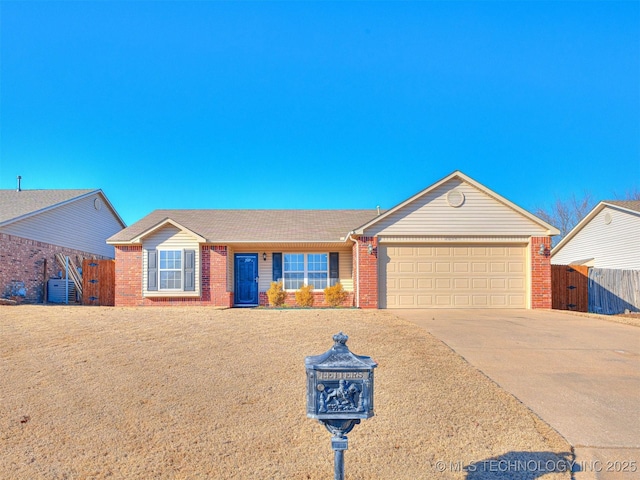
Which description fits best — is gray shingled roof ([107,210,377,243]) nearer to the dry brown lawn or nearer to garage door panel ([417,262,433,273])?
garage door panel ([417,262,433,273])

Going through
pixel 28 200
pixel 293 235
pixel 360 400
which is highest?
pixel 28 200

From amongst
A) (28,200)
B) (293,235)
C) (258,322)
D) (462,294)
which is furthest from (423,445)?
(28,200)

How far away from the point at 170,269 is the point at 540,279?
12823mm

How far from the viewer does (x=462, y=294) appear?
15172 mm

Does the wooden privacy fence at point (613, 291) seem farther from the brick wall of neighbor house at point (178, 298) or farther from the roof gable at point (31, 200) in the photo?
the roof gable at point (31, 200)

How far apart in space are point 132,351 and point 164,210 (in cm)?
1526

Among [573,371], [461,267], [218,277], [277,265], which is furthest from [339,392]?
[277,265]

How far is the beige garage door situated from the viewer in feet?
49.7

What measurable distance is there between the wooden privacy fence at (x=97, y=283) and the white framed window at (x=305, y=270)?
6847 mm

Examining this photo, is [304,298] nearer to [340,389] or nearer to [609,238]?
[340,389]

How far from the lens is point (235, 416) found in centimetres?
509

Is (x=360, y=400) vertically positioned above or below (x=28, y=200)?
below

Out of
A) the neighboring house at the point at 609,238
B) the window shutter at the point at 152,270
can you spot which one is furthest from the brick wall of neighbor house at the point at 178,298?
the neighboring house at the point at 609,238

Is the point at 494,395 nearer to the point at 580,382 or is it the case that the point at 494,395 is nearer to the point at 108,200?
the point at 580,382
